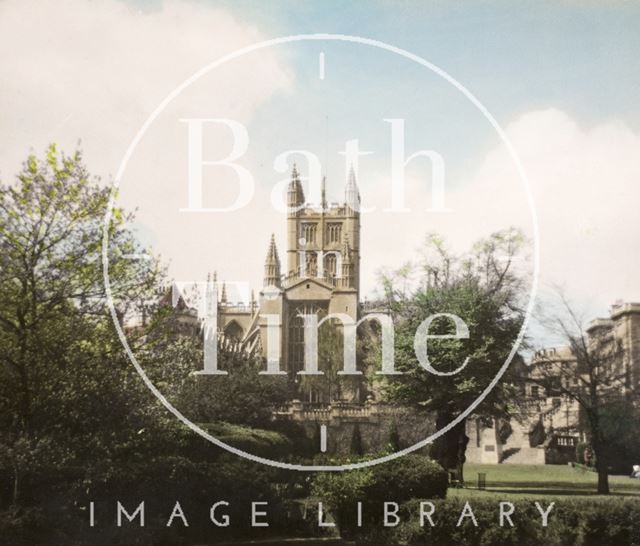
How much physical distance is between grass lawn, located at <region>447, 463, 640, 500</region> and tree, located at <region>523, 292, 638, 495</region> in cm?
39

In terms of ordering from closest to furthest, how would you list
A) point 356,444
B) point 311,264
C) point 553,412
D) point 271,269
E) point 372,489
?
point 372,489
point 356,444
point 271,269
point 311,264
point 553,412

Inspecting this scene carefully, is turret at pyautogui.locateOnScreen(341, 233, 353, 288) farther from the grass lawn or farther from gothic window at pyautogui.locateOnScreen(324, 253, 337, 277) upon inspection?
the grass lawn

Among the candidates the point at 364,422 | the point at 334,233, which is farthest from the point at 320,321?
→ the point at 364,422

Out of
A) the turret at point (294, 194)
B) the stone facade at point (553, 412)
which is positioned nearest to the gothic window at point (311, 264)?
the turret at point (294, 194)

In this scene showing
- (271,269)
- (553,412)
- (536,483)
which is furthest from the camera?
(553,412)

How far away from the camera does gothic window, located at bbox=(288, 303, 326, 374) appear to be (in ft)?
54.9

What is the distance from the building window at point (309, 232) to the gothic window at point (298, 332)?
1.26 metres

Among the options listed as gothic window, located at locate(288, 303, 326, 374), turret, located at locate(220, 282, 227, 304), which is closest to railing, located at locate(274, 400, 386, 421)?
gothic window, located at locate(288, 303, 326, 374)

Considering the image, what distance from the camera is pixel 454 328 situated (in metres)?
16.2

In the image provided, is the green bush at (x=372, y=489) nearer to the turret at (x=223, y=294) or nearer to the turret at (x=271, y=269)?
the turret at (x=271, y=269)

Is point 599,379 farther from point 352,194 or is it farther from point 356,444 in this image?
point 352,194

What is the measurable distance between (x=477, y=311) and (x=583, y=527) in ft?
14.7

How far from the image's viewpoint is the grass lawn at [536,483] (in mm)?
15143

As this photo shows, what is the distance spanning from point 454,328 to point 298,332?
126 inches
